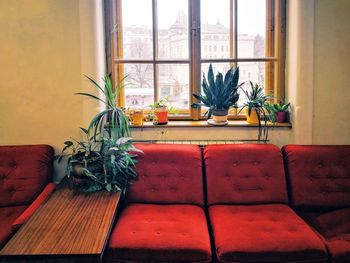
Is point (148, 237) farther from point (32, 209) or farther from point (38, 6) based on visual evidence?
point (38, 6)

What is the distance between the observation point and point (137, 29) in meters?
3.42

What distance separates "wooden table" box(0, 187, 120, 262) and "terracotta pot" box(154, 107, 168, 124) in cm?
92

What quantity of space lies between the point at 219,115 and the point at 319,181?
0.99 meters

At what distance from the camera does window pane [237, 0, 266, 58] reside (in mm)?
3365

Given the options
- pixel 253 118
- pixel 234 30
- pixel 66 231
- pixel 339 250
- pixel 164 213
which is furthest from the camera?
pixel 234 30

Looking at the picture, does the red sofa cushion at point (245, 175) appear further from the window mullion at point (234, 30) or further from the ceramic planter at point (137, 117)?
the window mullion at point (234, 30)

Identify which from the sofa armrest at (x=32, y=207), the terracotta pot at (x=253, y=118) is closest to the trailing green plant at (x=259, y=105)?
the terracotta pot at (x=253, y=118)

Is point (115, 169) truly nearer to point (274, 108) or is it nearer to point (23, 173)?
point (23, 173)

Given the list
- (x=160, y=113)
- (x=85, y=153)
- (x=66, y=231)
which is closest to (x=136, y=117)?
(x=160, y=113)

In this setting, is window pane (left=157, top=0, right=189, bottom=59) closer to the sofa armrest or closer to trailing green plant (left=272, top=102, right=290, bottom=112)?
trailing green plant (left=272, top=102, right=290, bottom=112)

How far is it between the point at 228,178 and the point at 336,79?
1311 millimetres

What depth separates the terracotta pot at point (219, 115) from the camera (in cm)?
320

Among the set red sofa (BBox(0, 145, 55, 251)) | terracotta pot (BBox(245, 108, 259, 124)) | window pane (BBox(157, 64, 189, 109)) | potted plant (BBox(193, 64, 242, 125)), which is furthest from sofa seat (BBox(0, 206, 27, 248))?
terracotta pot (BBox(245, 108, 259, 124))

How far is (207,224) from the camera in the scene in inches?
101
